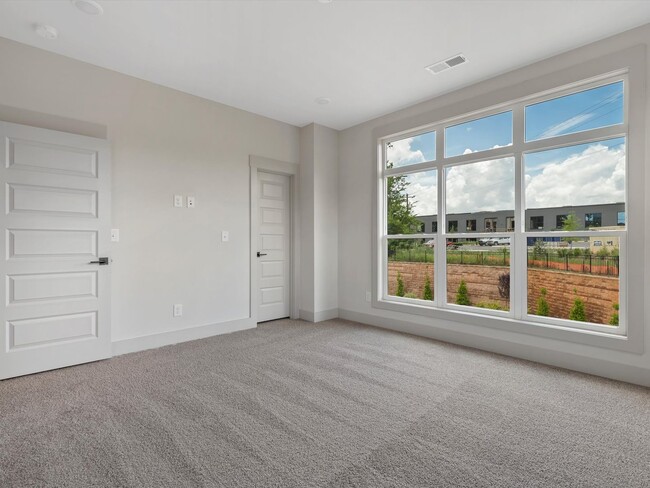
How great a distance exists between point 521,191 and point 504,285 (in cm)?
98

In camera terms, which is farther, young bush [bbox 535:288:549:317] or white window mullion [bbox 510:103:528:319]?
white window mullion [bbox 510:103:528:319]

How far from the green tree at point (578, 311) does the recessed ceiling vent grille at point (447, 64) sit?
2.45m

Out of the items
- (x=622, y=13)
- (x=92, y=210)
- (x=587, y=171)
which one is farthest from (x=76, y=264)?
(x=622, y=13)

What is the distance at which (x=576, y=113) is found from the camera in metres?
3.09

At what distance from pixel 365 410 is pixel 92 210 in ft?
9.68

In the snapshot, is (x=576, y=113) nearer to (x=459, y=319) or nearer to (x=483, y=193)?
(x=483, y=193)

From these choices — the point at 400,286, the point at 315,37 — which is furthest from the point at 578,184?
the point at 315,37

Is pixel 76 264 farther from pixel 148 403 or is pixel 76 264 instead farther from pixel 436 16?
pixel 436 16

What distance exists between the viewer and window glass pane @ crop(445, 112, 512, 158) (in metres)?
3.55

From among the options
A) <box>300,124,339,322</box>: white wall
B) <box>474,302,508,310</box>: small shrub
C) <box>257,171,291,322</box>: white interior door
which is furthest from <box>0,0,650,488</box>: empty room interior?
<box>300,124,339,322</box>: white wall

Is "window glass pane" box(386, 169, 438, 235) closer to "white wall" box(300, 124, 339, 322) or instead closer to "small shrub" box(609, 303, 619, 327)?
"white wall" box(300, 124, 339, 322)

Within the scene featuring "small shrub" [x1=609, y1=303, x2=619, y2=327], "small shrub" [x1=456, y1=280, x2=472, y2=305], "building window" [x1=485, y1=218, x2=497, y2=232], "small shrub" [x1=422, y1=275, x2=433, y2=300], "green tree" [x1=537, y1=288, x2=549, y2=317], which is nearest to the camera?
"small shrub" [x1=609, y1=303, x2=619, y2=327]

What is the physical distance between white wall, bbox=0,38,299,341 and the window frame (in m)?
1.93

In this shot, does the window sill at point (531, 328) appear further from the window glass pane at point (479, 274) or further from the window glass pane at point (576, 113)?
the window glass pane at point (576, 113)
